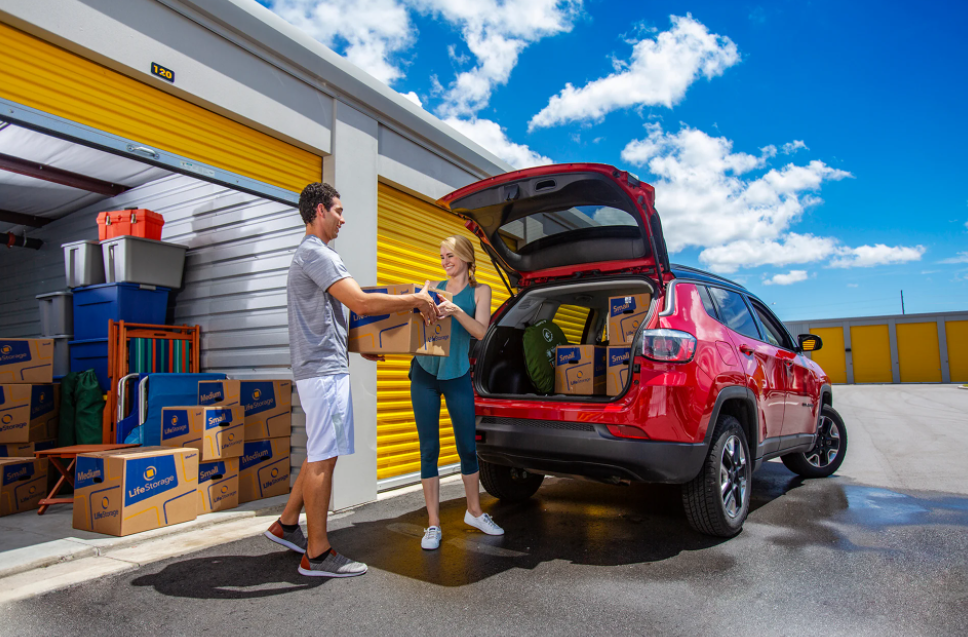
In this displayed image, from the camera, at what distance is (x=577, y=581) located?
2.77 meters

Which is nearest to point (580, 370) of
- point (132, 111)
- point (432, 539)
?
point (432, 539)

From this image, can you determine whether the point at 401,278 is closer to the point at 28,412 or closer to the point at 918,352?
the point at 28,412

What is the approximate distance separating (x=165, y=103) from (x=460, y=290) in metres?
2.19

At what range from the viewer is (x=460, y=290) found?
138 inches

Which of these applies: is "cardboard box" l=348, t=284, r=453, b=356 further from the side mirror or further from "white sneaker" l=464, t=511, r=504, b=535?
the side mirror

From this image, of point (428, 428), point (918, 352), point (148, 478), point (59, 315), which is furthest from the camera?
point (918, 352)

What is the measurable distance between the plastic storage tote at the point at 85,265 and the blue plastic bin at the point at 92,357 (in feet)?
1.97

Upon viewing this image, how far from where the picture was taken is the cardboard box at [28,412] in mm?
4871

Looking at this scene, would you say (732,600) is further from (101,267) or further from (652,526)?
(101,267)

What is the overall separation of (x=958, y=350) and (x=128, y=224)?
30480mm

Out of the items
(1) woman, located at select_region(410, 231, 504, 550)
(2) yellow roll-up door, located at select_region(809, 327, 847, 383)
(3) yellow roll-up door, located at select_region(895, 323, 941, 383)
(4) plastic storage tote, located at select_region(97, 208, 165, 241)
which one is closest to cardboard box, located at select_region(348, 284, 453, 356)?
(1) woman, located at select_region(410, 231, 504, 550)

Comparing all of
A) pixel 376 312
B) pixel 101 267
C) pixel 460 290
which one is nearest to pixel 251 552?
pixel 376 312

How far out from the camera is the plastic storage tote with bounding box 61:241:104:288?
5668 millimetres

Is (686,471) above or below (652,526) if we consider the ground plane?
above
